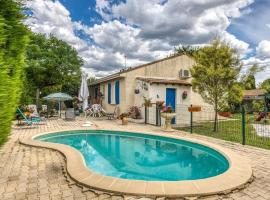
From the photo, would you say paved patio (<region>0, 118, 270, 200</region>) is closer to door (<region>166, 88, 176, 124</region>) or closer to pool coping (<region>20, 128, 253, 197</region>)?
pool coping (<region>20, 128, 253, 197</region>)

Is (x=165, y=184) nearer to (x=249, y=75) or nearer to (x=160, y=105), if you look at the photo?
(x=160, y=105)

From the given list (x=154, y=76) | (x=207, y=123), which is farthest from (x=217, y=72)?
(x=154, y=76)

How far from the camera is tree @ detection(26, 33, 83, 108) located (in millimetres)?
22450

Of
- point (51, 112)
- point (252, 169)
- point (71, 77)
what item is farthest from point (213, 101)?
point (71, 77)

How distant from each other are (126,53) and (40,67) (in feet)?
33.2

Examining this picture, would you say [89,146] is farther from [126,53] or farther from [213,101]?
[126,53]

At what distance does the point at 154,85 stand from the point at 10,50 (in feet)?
35.7

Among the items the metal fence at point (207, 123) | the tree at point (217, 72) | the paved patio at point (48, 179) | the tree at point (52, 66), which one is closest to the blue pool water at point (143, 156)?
the paved patio at point (48, 179)

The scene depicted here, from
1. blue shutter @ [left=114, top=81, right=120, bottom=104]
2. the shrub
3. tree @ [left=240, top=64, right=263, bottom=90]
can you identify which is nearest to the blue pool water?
the shrub

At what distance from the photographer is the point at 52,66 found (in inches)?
930

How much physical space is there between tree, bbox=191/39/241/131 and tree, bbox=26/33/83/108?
1762 cm

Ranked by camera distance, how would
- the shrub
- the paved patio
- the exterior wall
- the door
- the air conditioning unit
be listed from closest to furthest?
the paved patio
the exterior wall
the door
the shrub
the air conditioning unit

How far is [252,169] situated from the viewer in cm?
479

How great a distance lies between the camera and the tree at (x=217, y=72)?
1049 cm
